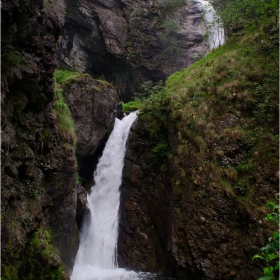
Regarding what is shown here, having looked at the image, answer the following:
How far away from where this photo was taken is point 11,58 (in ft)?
19.5

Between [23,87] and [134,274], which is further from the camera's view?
[134,274]

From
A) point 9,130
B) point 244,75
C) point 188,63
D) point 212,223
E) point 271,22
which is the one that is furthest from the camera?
point 188,63

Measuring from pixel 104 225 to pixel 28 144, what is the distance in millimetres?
7138

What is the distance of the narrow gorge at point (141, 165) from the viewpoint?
660cm

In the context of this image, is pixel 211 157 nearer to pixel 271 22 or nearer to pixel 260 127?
pixel 260 127

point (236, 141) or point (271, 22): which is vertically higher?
point (271, 22)

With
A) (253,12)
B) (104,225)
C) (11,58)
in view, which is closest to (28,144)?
(11,58)

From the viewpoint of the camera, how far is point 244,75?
11641 millimetres

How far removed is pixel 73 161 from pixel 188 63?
19736 mm

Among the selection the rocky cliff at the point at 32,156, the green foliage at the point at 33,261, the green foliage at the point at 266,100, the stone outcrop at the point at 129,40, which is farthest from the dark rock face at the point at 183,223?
the stone outcrop at the point at 129,40

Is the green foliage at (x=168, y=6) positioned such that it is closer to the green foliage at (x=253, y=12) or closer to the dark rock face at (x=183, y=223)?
the green foliage at (x=253, y=12)

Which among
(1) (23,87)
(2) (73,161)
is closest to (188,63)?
(2) (73,161)

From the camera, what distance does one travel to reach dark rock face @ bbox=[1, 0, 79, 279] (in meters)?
5.81

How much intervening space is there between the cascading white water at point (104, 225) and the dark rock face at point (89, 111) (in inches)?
43.5
